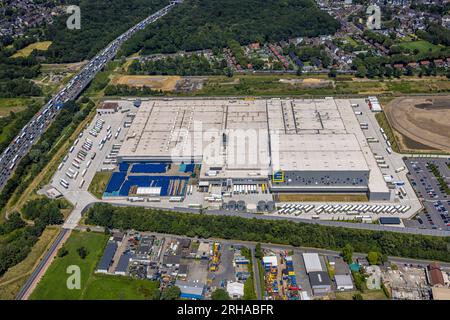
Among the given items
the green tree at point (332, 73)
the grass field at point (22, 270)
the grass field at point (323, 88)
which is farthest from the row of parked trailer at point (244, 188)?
the green tree at point (332, 73)

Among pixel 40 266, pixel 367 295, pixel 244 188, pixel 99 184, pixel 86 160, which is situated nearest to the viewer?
pixel 367 295

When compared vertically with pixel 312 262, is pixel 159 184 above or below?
below

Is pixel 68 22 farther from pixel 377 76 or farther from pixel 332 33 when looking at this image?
pixel 377 76

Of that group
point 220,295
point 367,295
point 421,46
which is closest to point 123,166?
point 220,295

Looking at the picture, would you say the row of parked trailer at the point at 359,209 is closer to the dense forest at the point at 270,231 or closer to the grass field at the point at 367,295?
the dense forest at the point at 270,231

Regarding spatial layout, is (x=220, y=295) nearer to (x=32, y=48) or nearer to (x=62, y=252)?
(x=62, y=252)

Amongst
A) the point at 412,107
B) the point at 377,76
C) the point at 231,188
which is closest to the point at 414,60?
the point at 377,76
